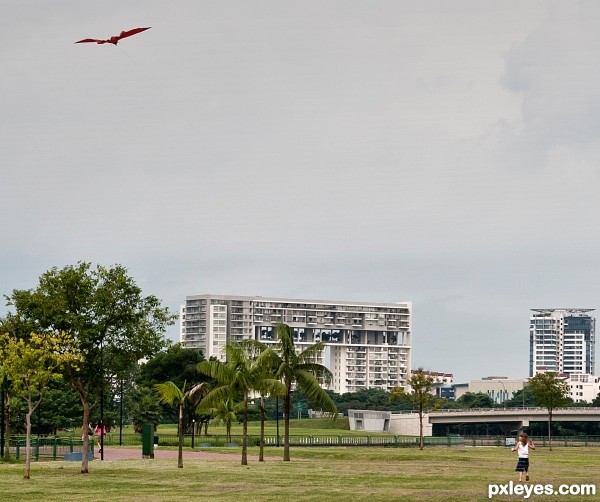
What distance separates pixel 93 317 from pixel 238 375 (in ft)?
35.4

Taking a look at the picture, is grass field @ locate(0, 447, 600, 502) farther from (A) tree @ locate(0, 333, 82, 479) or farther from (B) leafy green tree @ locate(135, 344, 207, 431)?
(B) leafy green tree @ locate(135, 344, 207, 431)

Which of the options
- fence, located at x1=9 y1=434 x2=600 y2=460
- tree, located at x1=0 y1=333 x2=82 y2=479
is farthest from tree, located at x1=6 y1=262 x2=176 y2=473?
fence, located at x1=9 y1=434 x2=600 y2=460

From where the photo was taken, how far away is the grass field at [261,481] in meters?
35.7

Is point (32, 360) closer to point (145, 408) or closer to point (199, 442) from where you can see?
point (199, 442)

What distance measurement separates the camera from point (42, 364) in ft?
153

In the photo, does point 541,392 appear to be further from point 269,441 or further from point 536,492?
point 536,492

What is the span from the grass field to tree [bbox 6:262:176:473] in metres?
4.58

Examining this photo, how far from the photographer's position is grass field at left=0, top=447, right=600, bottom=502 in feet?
117

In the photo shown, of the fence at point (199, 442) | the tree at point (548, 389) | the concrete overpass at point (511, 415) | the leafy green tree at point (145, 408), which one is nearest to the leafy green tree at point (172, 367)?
the leafy green tree at point (145, 408)

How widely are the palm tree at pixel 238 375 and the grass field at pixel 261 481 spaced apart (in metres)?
3.33

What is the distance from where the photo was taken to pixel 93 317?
167ft

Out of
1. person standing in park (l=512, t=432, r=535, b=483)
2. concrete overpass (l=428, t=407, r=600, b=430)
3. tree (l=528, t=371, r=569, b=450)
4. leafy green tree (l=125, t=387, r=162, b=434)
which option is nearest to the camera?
person standing in park (l=512, t=432, r=535, b=483)

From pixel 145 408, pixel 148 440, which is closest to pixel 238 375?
pixel 148 440

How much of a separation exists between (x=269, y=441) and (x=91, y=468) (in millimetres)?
61555
